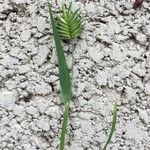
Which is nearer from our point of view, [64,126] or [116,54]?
[64,126]

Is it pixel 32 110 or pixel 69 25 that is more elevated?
pixel 69 25

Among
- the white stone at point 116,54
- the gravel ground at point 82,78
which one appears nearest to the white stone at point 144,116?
the gravel ground at point 82,78

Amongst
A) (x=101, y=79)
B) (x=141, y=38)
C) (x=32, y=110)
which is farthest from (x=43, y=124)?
(x=141, y=38)

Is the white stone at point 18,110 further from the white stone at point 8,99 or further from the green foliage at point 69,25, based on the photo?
the green foliage at point 69,25

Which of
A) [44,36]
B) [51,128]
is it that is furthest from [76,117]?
[44,36]

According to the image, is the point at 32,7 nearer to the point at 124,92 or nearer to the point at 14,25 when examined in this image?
the point at 14,25

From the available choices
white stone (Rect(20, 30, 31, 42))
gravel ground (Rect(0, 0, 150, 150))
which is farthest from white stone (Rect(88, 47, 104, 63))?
white stone (Rect(20, 30, 31, 42))

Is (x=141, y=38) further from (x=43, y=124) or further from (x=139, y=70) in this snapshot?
(x=43, y=124)
